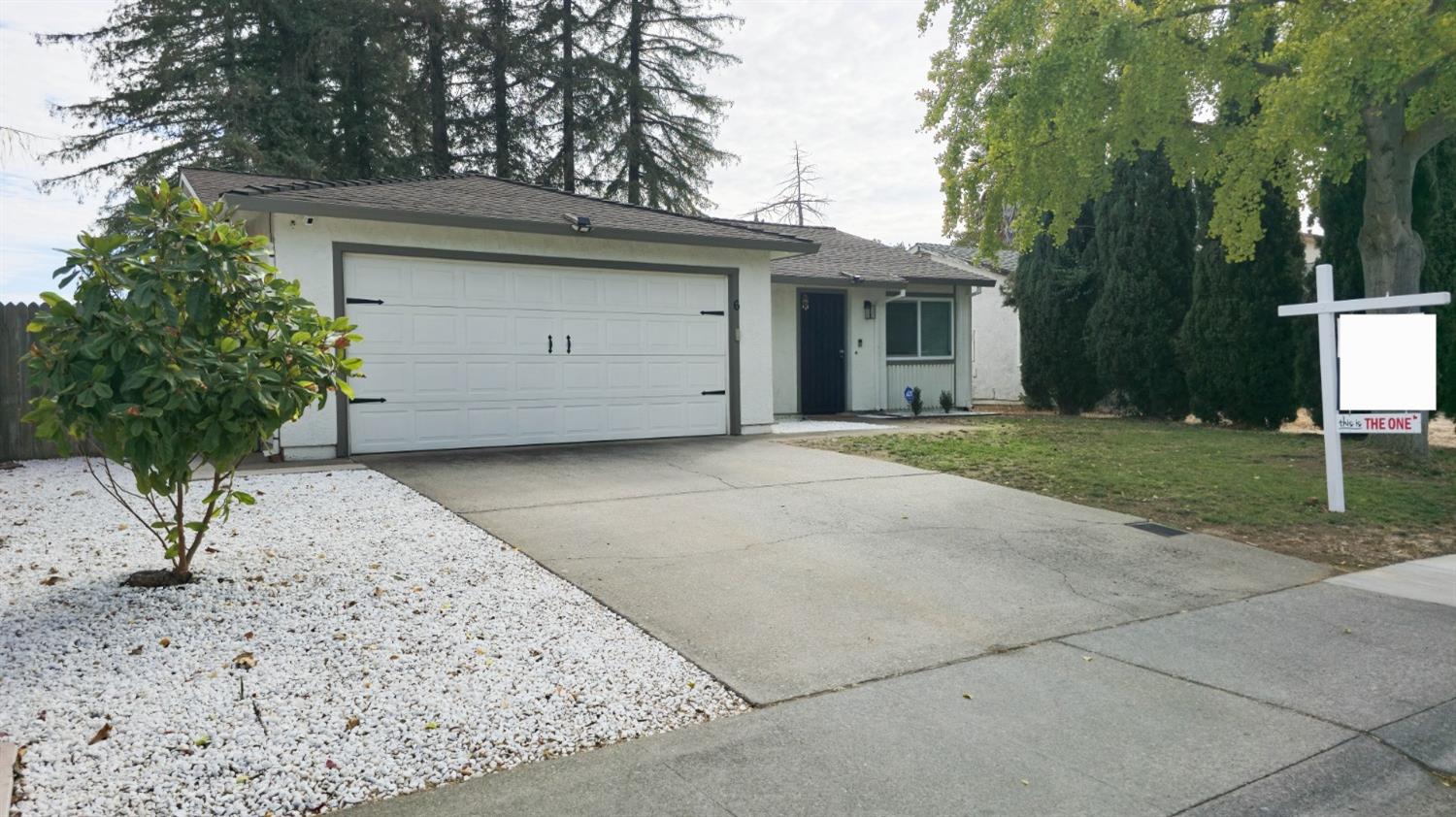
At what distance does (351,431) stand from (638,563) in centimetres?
546

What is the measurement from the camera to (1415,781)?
3.01 m

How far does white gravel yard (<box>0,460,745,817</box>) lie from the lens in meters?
2.89

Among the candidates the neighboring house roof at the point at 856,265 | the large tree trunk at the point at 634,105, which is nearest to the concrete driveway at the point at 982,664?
the neighboring house roof at the point at 856,265

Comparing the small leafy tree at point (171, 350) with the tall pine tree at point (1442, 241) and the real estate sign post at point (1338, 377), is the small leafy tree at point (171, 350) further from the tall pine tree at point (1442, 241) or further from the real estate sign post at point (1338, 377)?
the tall pine tree at point (1442, 241)

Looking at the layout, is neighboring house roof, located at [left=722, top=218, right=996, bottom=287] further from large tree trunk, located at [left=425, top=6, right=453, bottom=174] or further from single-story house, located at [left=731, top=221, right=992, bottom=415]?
large tree trunk, located at [left=425, top=6, right=453, bottom=174]

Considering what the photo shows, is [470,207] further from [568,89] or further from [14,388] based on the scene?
[568,89]

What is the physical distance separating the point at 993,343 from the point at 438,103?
15.6m

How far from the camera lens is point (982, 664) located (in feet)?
13.1

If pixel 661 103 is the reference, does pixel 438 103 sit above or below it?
below

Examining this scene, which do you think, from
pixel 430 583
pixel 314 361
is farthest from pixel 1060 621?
pixel 314 361

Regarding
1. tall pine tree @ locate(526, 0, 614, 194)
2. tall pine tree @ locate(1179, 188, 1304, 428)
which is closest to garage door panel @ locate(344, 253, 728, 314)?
tall pine tree @ locate(1179, 188, 1304, 428)

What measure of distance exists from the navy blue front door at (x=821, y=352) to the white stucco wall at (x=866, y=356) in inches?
5.1

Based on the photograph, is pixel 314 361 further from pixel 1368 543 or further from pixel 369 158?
pixel 369 158

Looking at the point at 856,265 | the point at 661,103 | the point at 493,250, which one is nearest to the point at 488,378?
the point at 493,250
